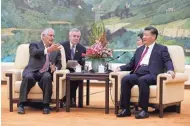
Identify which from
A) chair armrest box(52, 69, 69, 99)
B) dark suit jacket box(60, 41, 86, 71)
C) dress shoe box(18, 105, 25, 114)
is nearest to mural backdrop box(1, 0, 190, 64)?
dark suit jacket box(60, 41, 86, 71)

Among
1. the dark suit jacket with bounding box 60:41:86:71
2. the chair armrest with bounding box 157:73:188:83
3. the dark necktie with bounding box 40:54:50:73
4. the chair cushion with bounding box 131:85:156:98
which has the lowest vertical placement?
the chair cushion with bounding box 131:85:156:98

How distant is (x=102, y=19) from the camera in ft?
33.8

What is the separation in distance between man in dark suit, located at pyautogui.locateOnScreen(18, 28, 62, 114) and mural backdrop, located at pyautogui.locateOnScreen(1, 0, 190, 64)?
166 inches

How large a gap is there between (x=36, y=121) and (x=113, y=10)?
18.9 feet

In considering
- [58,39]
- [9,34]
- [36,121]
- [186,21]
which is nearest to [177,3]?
[186,21]

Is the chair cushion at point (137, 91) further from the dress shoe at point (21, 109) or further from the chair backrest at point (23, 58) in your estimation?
the dress shoe at point (21, 109)

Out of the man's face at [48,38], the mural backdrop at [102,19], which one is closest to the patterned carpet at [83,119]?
the man's face at [48,38]

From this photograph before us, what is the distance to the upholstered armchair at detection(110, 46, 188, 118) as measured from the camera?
5375mm

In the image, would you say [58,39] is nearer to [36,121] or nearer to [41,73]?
[41,73]

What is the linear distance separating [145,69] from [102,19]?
15.8ft

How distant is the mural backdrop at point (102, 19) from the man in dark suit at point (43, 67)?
4.22 meters

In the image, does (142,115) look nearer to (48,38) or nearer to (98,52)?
(98,52)

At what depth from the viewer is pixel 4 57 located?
10.7 meters

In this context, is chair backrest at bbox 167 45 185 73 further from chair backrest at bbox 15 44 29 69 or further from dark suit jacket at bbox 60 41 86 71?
chair backrest at bbox 15 44 29 69
